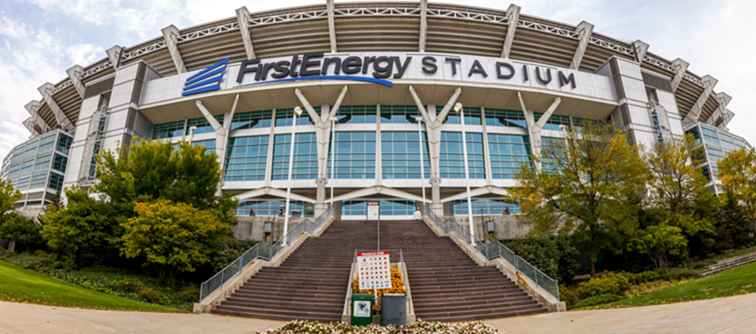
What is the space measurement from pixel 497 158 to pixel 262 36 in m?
27.1

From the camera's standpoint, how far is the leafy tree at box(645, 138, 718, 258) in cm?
2125

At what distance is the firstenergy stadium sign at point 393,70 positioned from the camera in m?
32.4

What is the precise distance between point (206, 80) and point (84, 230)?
64.5 feet

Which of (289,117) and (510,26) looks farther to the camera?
(289,117)

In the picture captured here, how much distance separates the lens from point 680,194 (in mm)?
22188

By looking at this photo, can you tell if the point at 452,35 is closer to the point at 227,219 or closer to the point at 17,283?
the point at 227,219

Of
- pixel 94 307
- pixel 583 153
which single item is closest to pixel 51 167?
pixel 94 307

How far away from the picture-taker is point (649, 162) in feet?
76.5

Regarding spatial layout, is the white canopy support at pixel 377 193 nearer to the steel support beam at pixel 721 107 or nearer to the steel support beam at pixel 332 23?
the steel support beam at pixel 332 23

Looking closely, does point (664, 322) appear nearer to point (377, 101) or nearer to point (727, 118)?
point (377, 101)

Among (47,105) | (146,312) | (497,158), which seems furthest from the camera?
(47,105)

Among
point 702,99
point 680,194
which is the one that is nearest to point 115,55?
point 680,194

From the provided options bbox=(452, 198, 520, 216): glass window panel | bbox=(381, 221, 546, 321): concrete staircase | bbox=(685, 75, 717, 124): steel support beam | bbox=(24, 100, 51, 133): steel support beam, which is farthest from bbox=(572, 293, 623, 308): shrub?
bbox=(24, 100, 51, 133): steel support beam

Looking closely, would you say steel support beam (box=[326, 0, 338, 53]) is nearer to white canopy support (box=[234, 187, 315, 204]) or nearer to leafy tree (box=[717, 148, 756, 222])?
white canopy support (box=[234, 187, 315, 204])
